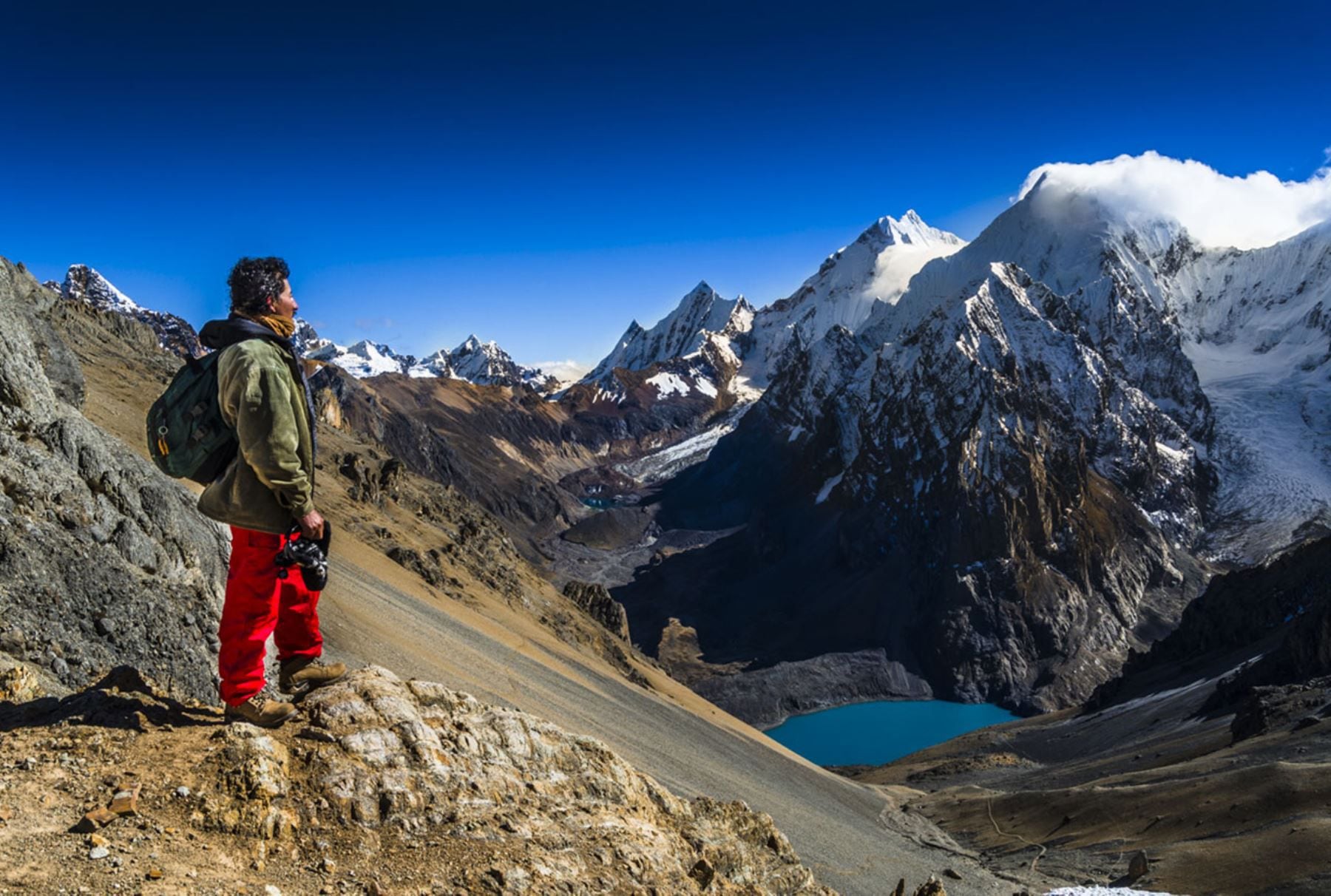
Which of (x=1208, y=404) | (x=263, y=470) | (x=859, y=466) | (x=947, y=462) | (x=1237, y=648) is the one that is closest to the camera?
(x=263, y=470)

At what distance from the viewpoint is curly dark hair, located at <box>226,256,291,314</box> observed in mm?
7332

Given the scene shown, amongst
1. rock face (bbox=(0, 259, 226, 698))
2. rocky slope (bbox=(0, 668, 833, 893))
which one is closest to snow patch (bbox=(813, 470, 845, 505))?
rock face (bbox=(0, 259, 226, 698))

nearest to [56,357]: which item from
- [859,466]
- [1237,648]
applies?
[1237,648]

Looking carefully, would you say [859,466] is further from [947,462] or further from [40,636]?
[40,636]

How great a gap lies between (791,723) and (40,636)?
98.2 m

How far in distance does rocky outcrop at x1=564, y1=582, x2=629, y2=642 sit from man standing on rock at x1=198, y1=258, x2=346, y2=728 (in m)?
59.4

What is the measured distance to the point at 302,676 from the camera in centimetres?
816

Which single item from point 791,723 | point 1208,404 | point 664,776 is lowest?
point 791,723

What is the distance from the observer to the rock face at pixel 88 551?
9.80 meters

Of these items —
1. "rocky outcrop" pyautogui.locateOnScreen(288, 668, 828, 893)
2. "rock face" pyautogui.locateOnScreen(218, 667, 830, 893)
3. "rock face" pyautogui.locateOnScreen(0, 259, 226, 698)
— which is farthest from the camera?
"rock face" pyautogui.locateOnScreen(0, 259, 226, 698)

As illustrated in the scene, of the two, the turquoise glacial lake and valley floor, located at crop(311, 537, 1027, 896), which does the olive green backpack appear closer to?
valley floor, located at crop(311, 537, 1027, 896)

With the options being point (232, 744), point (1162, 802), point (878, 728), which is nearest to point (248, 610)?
point (232, 744)

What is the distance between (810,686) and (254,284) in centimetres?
10704

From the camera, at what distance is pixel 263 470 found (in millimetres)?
6648
